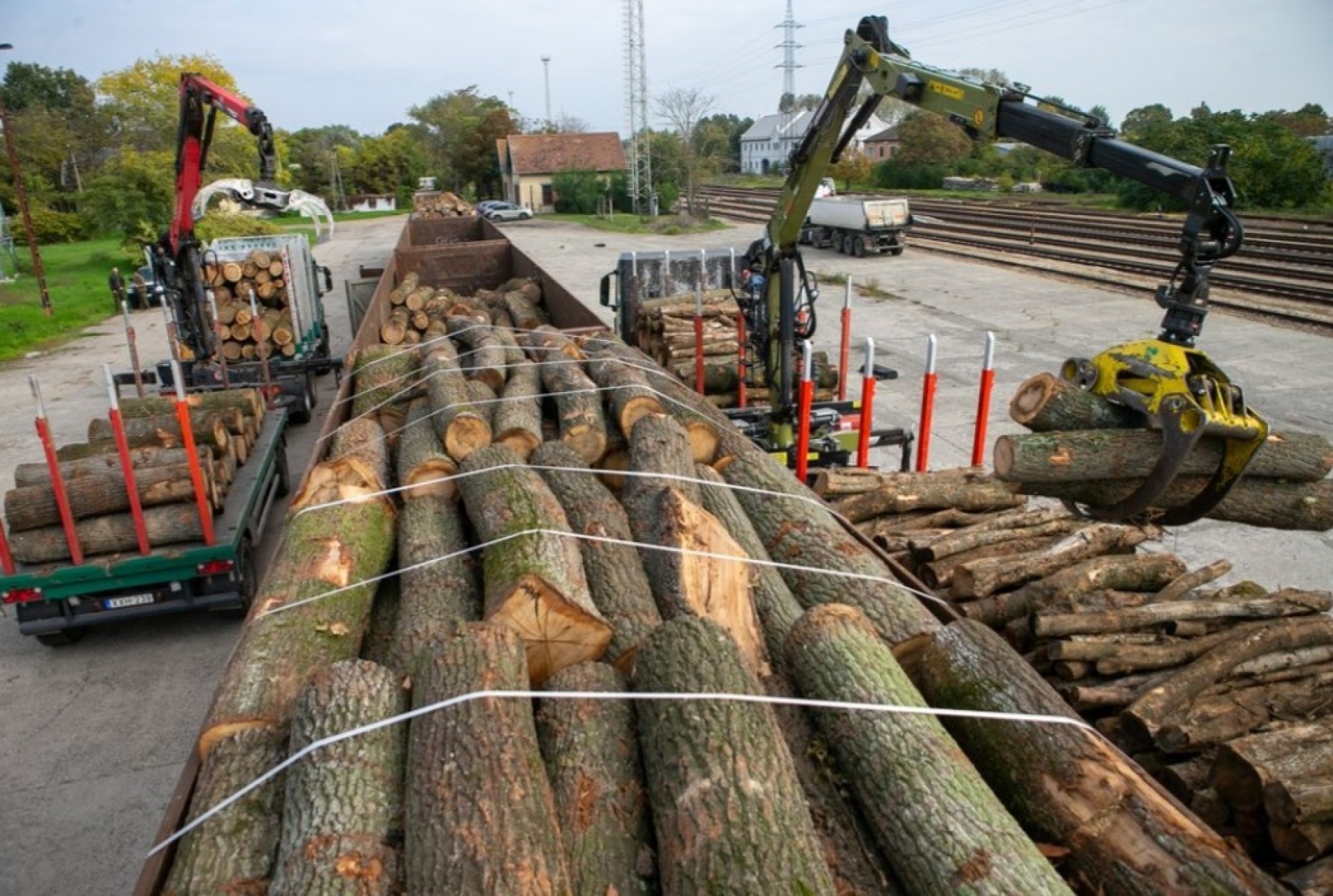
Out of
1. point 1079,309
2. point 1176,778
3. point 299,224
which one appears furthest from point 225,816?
point 299,224

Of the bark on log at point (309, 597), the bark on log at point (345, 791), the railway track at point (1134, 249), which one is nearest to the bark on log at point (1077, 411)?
the bark on log at point (345, 791)

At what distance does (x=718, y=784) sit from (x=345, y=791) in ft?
4.28

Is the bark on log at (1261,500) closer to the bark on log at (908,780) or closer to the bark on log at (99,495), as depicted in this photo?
the bark on log at (908,780)

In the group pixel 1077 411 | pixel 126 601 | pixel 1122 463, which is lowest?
pixel 126 601

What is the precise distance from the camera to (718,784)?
112 inches

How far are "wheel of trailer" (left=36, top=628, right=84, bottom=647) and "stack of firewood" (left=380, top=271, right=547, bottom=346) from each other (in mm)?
4798

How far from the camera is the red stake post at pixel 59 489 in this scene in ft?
20.2

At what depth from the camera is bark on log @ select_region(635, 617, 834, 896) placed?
2621 millimetres

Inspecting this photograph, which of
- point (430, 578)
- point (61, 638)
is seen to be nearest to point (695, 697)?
point (430, 578)

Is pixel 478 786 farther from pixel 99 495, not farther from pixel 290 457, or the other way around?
pixel 290 457

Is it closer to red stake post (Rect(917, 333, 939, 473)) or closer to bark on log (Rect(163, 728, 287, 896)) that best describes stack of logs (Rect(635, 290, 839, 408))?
red stake post (Rect(917, 333, 939, 473))

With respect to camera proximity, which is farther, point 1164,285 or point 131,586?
point 131,586

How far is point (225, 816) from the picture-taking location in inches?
119

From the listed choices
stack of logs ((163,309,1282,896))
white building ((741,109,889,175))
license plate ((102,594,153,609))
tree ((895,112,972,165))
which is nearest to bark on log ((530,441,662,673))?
stack of logs ((163,309,1282,896))
